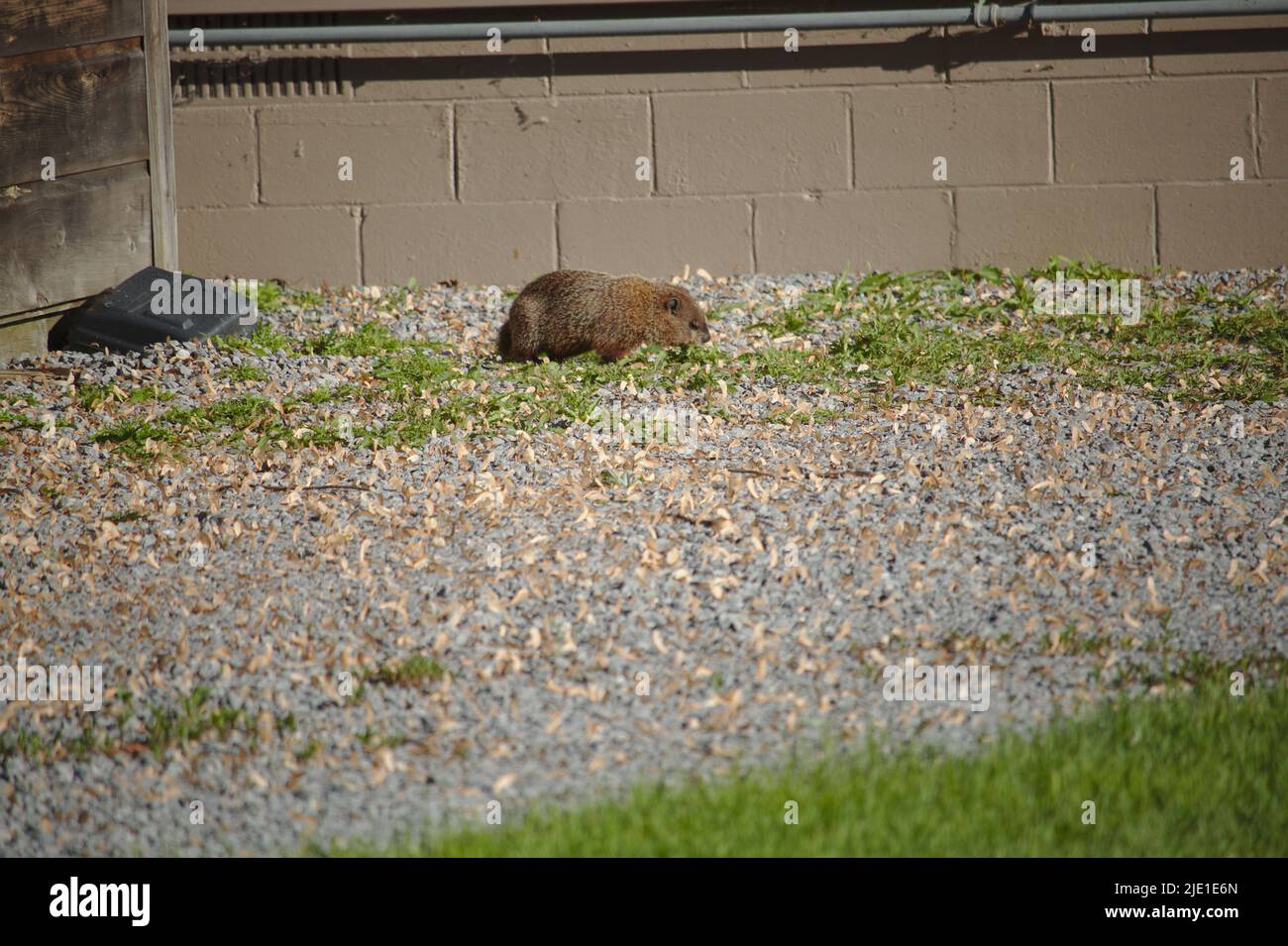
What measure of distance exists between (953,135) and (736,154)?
1234 millimetres

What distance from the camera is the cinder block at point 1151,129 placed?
7.46m

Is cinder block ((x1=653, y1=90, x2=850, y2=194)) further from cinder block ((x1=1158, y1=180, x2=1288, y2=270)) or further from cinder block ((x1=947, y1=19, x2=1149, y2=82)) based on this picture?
cinder block ((x1=1158, y1=180, x2=1288, y2=270))

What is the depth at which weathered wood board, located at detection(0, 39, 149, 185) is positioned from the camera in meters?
6.31

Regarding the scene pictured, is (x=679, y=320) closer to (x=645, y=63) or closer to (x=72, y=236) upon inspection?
(x=645, y=63)

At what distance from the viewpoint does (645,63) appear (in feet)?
24.9

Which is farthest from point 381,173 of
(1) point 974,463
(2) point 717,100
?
(1) point 974,463

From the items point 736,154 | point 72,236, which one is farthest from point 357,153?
point 736,154

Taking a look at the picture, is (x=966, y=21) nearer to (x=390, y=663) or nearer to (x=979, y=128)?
(x=979, y=128)

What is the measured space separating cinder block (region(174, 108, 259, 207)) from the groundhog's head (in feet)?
9.11

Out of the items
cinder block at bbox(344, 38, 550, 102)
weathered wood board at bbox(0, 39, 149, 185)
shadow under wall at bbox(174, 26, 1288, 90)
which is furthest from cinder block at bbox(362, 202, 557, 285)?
weathered wood board at bbox(0, 39, 149, 185)

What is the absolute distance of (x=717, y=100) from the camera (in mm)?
7605

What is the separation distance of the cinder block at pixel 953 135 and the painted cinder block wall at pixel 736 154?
0.01 m

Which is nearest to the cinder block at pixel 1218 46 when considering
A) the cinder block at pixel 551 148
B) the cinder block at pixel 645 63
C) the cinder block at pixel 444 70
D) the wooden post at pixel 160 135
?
the cinder block at pixel 645 63

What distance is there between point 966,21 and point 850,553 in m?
4.23
